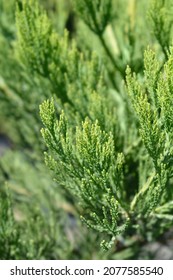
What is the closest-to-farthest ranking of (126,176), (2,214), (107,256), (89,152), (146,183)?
(89,152)
(146,183)
(2,214)
(126,176)
(107,256)

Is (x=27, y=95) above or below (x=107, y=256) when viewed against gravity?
above

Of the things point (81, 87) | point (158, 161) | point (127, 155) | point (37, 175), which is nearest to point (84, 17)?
point (81, 87)

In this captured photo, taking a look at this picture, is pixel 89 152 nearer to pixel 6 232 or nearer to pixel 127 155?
pixel 127 155

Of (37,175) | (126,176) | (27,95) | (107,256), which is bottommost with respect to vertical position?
(107,256)

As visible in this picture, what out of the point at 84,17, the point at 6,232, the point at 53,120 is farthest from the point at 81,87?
the point at 6,232

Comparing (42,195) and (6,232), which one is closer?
(6,232)

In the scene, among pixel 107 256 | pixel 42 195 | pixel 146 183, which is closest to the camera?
pixel 146 183
